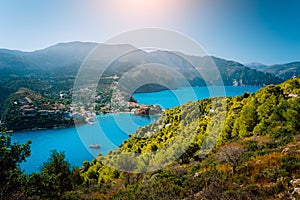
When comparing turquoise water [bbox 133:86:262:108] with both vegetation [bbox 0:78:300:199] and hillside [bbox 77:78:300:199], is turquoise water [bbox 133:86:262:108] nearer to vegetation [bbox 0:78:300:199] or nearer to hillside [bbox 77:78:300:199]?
hillside [bbox 77:78:300:199]

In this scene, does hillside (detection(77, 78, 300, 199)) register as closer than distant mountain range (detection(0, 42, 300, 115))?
Yes

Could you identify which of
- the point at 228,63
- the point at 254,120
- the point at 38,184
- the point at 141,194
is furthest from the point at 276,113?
the point at 228,63

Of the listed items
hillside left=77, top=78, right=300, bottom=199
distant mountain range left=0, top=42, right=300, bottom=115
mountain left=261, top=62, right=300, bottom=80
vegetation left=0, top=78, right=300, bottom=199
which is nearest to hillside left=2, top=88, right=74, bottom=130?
distant mountain range left=0, top=42, right=300, bottom=115

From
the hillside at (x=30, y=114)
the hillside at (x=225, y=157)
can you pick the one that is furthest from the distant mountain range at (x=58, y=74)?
the hillside at (x=225, y=157)

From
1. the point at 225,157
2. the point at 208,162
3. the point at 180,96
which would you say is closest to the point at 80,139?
the point at 180,96

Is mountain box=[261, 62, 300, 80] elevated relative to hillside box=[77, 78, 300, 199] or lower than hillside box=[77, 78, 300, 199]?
elevated

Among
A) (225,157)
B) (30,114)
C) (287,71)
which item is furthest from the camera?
(287,71)

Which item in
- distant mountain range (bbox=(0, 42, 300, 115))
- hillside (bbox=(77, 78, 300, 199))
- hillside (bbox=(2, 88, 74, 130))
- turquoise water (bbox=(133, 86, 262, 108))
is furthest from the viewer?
distant mountain range (bbox=(0, 42, 300, 115))

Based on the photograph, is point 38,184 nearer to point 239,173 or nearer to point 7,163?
point 7,163

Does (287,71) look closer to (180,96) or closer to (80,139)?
(180,96)
